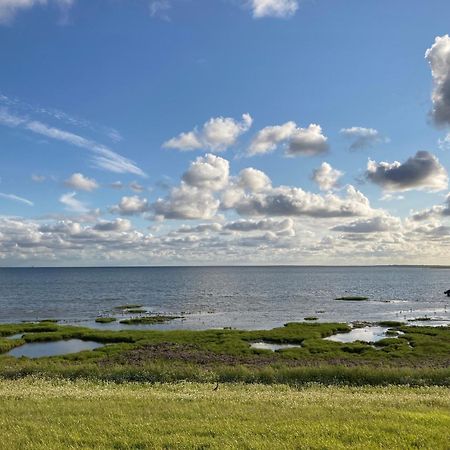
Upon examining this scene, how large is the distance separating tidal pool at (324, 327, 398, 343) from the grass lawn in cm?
4871

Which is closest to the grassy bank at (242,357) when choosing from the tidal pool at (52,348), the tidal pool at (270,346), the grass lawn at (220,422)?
the tidal pool at (270,346)

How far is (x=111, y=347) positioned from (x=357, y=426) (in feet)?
159

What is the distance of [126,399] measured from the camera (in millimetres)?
18938

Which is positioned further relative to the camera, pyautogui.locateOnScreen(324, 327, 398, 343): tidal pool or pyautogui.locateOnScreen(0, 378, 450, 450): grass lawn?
pyautogui.locateOnScreen(324, 327, 398, 343): tidal pool

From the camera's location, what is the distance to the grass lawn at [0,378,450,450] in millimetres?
11742

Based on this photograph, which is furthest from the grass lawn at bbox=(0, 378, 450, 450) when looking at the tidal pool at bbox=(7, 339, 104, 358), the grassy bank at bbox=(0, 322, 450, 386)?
the tidal pool at bbox=(7, 339, 104, 358)

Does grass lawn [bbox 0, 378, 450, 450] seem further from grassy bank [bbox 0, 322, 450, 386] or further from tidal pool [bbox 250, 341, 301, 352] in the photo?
tidal pool [bbox 250, 341, 301, 352]

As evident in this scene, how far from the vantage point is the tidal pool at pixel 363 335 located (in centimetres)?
6570

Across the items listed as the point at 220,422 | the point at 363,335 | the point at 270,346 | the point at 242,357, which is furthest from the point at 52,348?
the point at 220,422

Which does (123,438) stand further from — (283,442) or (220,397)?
(220,397)

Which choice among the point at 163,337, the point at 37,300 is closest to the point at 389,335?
the point at 163,337

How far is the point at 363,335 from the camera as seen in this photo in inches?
2744

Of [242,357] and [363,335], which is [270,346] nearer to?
[242,357]

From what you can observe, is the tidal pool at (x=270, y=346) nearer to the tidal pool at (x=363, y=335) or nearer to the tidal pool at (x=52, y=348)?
the tidal pool at (x=363, y=335)
